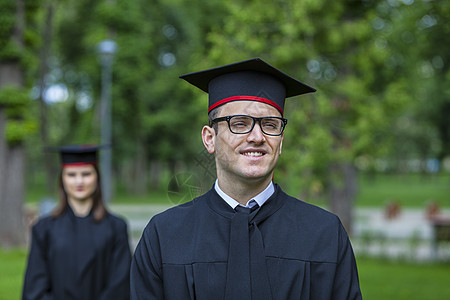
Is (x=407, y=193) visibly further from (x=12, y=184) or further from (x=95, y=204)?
(x=95, y=204)

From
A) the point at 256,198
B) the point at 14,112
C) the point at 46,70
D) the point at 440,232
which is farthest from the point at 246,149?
the point at 46,70

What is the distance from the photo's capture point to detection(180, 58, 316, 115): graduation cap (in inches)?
87.3

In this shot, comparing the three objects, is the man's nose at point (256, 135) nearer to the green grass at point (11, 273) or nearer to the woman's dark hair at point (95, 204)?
the woman's dark hair at point (95, 204)

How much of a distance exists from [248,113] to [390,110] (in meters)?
9.33

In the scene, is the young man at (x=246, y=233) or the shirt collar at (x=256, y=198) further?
the shirt collar at (x=256, y=198)

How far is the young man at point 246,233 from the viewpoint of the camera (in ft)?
6.91

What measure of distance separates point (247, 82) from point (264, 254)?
701 mm

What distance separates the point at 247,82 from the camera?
7.34ft

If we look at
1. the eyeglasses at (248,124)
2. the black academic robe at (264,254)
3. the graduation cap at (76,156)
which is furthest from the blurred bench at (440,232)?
the eyeglasses at (248,124)

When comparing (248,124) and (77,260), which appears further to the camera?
(77,260)

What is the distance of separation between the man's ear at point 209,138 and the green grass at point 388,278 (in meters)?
6.86

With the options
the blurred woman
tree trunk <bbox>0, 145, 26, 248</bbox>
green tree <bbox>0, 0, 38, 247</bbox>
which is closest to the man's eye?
the blurred woman

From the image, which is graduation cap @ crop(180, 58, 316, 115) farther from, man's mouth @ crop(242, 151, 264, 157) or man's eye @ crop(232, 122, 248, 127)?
man's mouth @ crop(242, 151, 264, 157)

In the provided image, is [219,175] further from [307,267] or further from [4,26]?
[4,26]
